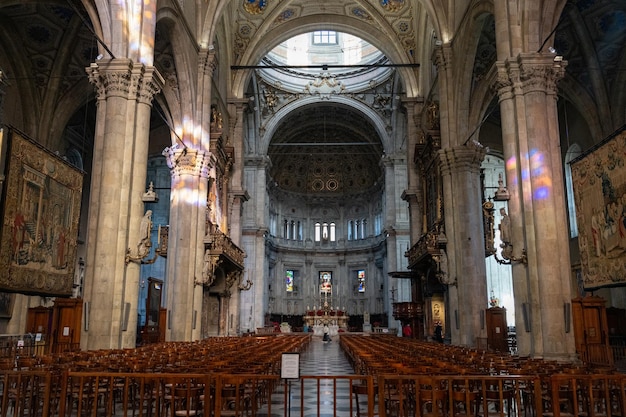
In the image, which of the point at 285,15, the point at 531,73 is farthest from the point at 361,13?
the point at 531,73

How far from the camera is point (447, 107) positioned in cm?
2192

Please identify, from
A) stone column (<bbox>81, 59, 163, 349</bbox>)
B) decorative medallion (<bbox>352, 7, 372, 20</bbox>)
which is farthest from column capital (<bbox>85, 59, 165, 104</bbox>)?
decorative medallion (<bbox>352, 7, 372, 20</bbox>)

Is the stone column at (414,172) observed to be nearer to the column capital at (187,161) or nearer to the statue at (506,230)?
the column capital at (187,161)

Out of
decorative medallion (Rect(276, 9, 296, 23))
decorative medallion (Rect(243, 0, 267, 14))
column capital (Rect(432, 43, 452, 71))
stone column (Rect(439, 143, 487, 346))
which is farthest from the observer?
decorative medallion (Rect(276, 9, 296, 23))

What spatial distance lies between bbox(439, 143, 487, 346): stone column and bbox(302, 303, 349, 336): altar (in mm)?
20588

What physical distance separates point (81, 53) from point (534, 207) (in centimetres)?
1840

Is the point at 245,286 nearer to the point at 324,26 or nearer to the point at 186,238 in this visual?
the point at 186,238

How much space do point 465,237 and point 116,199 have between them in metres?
12.5

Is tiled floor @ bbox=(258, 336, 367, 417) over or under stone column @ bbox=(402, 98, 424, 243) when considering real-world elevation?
under

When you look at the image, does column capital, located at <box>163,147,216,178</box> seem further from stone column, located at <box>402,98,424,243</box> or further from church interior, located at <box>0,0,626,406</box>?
stone column, located at <box>402,98,424,243</box>

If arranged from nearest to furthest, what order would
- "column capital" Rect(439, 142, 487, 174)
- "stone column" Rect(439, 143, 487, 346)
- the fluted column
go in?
"stone column" Rect(439, 143, 487, 346) → "column capital" Rect(439, 142, 487, 174) → the fluted column

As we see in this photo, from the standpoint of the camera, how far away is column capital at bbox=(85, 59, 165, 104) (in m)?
14.5

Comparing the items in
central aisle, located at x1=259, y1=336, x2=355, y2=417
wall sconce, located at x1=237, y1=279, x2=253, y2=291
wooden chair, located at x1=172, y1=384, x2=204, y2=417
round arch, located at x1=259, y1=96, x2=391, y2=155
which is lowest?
central aisle, located at x1=259, y1=336, x2=355, y2=417

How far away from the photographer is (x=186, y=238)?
21.3 meters
